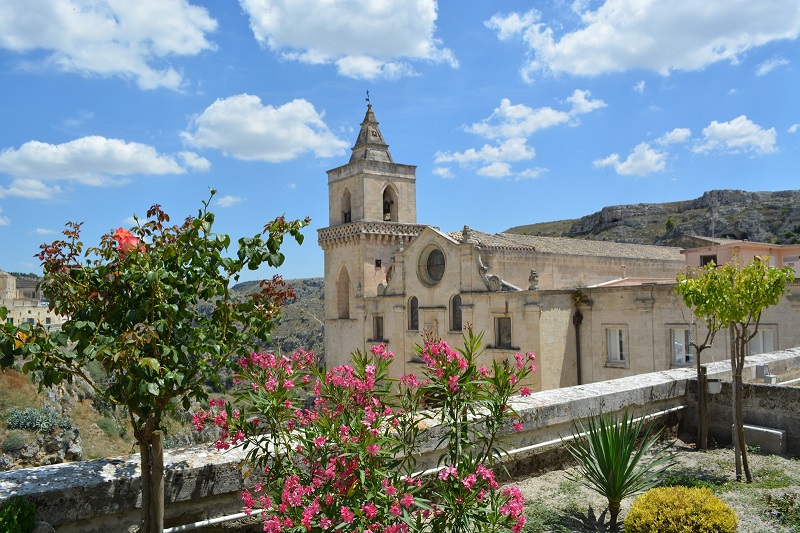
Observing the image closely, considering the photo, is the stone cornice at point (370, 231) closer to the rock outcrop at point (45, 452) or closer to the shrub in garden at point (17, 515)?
the rock outcrop at point (45, 452)

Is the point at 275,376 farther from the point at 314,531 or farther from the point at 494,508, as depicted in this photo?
the point at 494,508

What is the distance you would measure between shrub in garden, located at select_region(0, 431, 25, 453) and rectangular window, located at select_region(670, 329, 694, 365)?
22.7 meters

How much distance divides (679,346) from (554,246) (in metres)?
11.6

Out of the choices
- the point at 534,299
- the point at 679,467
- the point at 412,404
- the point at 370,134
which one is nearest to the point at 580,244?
the point at 534,299

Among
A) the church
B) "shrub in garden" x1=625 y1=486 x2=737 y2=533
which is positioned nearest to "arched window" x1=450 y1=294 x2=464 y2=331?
the church

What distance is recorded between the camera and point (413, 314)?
32969 mm

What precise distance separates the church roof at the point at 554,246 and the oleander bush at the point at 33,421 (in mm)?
18582

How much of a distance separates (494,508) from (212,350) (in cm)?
173

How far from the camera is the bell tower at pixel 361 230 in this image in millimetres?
37219

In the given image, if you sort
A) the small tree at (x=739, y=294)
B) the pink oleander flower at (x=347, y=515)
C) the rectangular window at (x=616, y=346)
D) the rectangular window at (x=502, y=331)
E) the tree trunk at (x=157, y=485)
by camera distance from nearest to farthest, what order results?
the pink oleander flower at (x=347, y=515) < the tree trunk at (x=157, y=485) < the small tree at (x=739, y=294) < the rectangular window at (x=616, y=346) < the rectangular window at (x=502, y=331)

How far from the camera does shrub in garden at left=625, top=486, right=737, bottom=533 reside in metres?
4.35

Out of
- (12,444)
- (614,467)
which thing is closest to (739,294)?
(614,467)

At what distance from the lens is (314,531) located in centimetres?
310

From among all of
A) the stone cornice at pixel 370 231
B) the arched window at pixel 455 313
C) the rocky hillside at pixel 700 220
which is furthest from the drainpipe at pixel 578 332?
the rocky hillside at pixel 700 220
